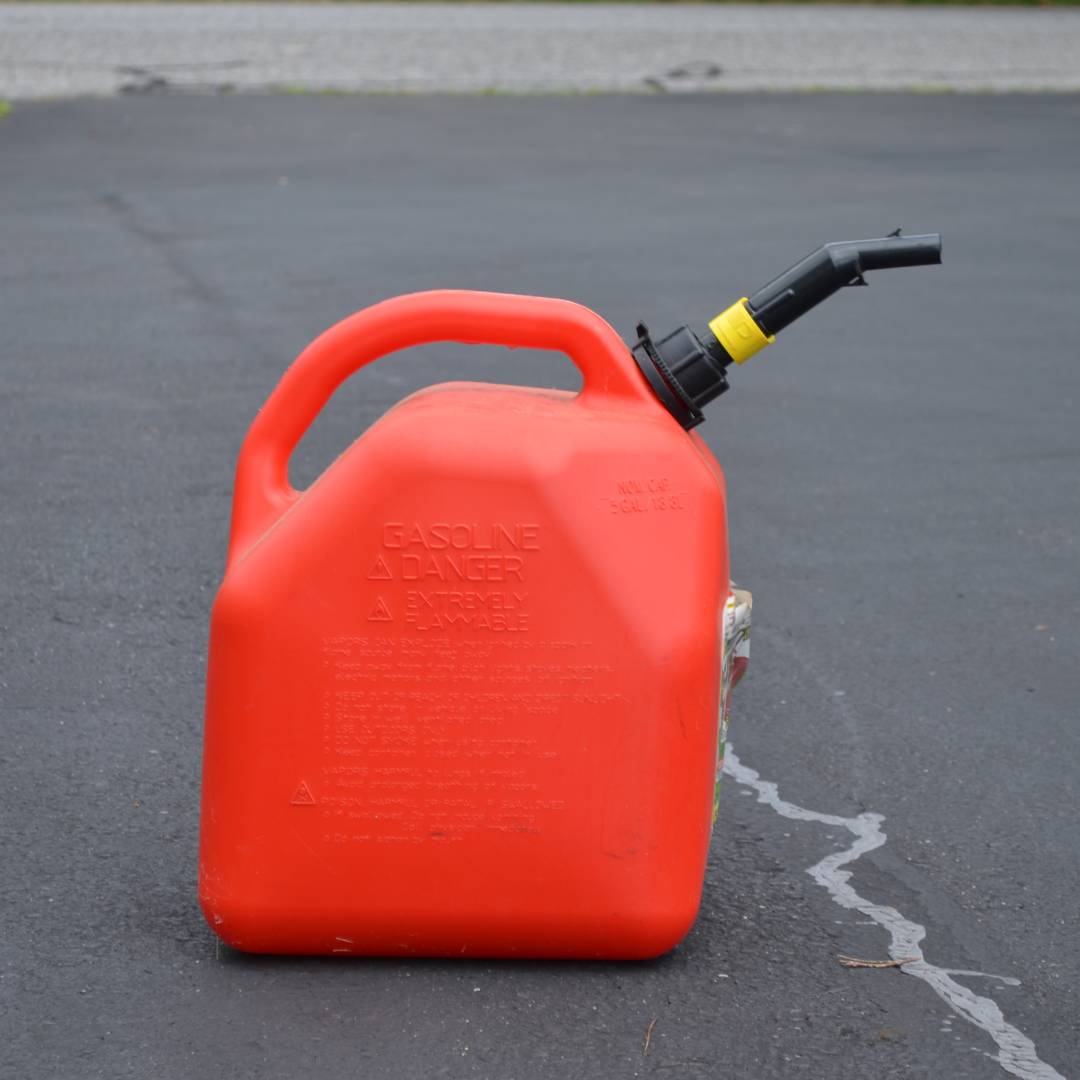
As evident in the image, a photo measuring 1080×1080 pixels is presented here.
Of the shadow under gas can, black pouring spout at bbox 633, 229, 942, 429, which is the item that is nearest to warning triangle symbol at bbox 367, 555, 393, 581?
the shadow under gas can

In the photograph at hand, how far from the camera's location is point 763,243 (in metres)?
9.12

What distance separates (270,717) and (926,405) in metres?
4.27

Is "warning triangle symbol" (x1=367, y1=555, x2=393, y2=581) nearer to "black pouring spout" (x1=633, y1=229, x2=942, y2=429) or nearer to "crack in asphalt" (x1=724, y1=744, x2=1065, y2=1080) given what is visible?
"black pouring spout" (x1=633, y1=229, x2=942, y2=429)

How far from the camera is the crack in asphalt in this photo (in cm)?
244

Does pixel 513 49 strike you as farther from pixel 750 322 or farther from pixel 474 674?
pixel 474 674

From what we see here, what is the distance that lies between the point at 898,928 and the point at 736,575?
1891mm

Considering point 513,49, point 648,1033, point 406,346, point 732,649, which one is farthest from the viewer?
point 513,49

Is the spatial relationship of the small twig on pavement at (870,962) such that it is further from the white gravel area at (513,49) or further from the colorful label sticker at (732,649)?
the white gravel area at (513,49)

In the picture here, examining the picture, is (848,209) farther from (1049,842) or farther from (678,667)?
(678,667)

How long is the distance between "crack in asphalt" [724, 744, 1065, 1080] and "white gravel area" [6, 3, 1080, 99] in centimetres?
1315

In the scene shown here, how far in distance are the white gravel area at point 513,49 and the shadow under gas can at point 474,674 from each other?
44.5 ft

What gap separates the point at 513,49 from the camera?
1802cm

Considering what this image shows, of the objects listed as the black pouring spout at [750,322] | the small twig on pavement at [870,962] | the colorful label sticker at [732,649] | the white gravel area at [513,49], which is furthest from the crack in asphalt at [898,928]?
the white gravel area at [513,49]

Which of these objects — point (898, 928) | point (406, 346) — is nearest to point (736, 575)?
point (898, 928)
